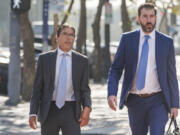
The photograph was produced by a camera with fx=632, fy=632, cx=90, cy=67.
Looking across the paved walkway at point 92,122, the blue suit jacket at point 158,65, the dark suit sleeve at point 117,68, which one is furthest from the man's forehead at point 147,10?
the paved walkway at point 92,122

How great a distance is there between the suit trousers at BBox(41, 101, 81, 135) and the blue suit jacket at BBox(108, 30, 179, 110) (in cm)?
49

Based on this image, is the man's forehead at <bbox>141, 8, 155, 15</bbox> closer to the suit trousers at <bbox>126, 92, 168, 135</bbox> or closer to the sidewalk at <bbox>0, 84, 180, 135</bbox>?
the suit trousers at <bbox>126, 92, 168, 135</bbox>

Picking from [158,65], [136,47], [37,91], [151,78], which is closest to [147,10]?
[136,47]

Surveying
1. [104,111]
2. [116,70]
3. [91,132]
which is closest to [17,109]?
[104,111]

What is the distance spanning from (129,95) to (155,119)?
0.38m

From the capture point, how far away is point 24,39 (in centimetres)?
1728

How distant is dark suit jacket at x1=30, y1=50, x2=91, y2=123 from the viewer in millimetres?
5961

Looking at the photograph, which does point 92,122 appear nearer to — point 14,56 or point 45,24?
point 14,56

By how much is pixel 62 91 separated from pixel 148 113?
2.88ft

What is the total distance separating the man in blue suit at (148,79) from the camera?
6.09m

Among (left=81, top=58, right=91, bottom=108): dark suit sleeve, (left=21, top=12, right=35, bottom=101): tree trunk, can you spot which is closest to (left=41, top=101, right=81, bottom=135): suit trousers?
(left=81, top=58, right=91, bottom=108): dark suit sleeve

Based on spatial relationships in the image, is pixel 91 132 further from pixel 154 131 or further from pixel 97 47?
pixel 97 47

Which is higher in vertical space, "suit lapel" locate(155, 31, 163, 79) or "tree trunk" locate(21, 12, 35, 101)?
"suit lapel" locate(155, 31, 163, 79)

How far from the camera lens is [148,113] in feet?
20.1
